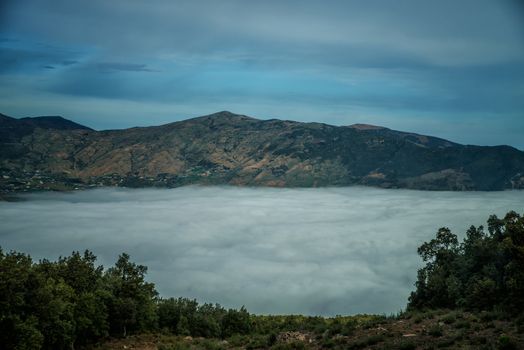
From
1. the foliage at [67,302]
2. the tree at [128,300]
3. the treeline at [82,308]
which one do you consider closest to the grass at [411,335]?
the foliage at [67,302]

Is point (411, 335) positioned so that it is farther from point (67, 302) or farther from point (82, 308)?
point (82, 308)

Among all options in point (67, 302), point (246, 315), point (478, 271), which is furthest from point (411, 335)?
point (246, 315)

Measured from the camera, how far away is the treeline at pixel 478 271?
1394 inches

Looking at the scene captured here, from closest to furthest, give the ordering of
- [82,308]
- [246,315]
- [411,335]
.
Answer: [411,335] → [82,308] → [246,315]

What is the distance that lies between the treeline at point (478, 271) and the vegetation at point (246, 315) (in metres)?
0.11

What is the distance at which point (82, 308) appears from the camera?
4825cm

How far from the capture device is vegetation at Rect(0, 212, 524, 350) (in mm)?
28750

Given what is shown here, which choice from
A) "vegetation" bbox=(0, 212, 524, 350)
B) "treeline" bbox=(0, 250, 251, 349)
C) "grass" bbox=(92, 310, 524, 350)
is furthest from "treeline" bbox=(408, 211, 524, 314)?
"treeline" bbox=(0, 250, 251, 349)

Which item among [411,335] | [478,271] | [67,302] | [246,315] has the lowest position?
[246,315]

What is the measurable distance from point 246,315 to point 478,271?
34615 millimetres

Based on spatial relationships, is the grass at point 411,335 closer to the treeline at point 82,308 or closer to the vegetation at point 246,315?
the vegetation at point 246,315

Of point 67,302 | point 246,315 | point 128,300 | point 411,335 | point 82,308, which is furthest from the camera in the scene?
point 246,315

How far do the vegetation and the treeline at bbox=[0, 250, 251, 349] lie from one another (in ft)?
0.33

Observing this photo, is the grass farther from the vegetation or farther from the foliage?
the foliage
